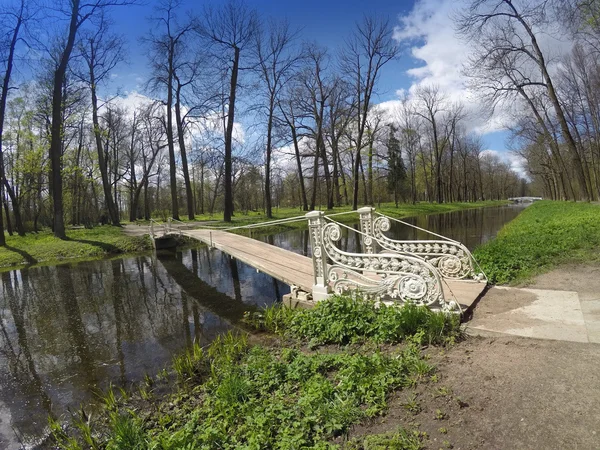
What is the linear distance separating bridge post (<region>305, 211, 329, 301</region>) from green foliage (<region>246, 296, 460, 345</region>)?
0.38 m

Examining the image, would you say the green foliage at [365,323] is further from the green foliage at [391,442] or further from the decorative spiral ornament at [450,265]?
the decorative spiral ornament at [450,265]

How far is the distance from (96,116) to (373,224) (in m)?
24.1

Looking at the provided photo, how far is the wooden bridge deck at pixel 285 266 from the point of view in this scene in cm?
482

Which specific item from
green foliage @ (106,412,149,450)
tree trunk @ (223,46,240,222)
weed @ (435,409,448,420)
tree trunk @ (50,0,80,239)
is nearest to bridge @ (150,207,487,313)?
weed @ (435,409,448,420)

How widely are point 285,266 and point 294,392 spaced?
14.6 ft

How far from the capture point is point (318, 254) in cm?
526

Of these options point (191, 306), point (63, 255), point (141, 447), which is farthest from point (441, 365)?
point (63, 255)

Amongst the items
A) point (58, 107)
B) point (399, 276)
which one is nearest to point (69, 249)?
point (58, 107)

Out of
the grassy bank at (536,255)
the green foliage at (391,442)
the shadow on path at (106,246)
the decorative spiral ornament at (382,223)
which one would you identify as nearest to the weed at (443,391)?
the green foliage at (391,442)

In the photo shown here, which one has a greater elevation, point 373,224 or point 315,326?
point 373,224

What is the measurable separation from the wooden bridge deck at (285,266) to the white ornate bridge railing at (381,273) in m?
0.25

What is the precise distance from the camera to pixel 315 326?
455cm

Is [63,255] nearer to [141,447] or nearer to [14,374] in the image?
[14,374]

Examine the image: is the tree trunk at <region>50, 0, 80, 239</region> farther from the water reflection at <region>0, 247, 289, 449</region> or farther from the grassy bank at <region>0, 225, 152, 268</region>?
the water reflection at <region>0, 247, 289, 449</region>
